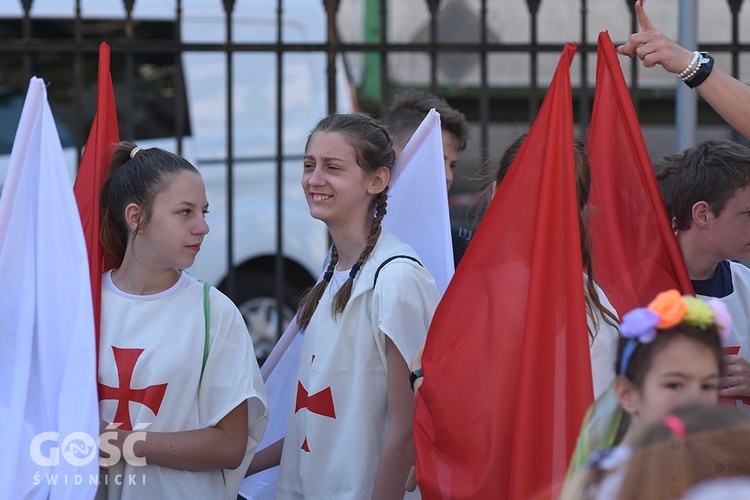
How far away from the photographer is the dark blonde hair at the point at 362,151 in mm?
2896

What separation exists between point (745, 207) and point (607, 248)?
384 millimetres

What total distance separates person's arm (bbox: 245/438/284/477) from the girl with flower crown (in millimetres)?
1267

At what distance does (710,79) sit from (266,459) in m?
1.54

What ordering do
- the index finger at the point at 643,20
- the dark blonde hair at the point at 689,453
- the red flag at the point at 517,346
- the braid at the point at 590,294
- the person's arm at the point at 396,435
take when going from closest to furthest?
the dark blonde hair at the point at 689,453 → the red flag at the point at 517,346 → the braid at the point at 590,294 → the person's arm at the point at 396,435 → the index finger at the point at 643,20

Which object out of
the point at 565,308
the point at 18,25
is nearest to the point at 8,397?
the point at 565,308

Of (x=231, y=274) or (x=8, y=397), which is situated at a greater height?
(x=231, y=274)

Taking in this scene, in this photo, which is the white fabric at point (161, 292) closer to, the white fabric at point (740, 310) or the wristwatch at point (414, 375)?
the wristwatch at point (414, 375)

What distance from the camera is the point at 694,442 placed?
167 centimetres

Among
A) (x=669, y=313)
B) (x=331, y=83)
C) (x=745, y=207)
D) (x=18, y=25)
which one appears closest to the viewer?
(x=669, y=313)

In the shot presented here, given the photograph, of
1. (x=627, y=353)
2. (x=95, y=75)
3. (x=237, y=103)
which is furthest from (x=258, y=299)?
(x=627, y=353)

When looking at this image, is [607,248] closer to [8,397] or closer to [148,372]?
[148,372]

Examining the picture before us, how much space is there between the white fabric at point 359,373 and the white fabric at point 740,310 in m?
0.77

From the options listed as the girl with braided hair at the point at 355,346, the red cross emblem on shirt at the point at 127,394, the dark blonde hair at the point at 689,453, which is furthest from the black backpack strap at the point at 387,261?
the dark blonde hair at the point at 689,453
